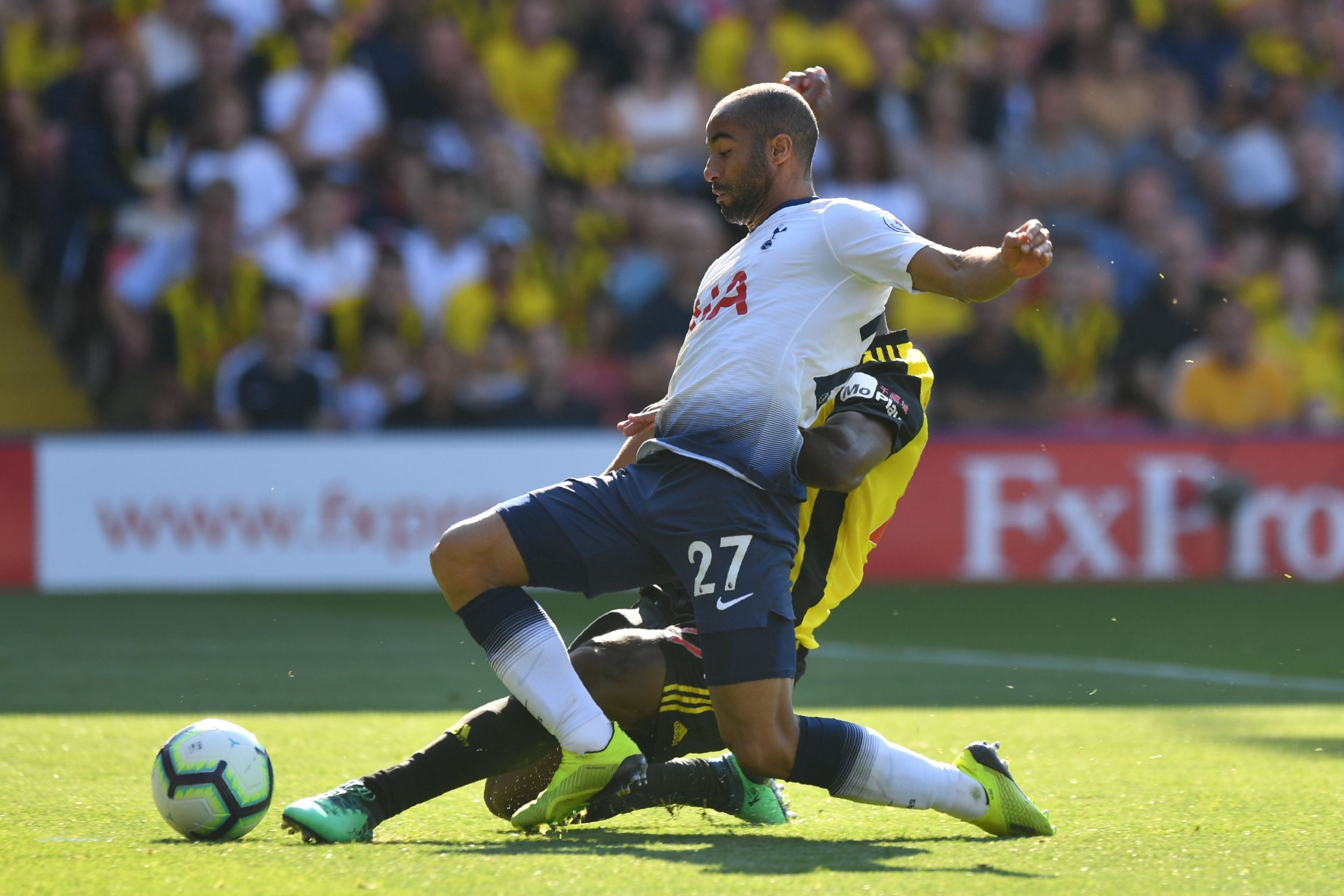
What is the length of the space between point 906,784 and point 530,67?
32.4 ft

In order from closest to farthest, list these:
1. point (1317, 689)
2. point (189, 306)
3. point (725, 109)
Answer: point (725, 109), point (1317, 689), point (189, 306)

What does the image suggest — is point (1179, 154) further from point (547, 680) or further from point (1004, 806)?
point (547, 680)

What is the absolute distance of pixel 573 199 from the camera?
1188 cm

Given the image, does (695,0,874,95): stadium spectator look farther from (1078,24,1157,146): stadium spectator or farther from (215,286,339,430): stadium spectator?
(215,286,339,430): stadium spectator

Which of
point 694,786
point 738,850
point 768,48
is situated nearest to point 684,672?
point 694,786

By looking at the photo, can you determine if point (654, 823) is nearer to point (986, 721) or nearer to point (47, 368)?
point (986, 721)

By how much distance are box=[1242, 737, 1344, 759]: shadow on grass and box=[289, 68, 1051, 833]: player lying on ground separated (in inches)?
68.1

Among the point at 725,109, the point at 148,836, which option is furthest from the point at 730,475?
the point at 148,836

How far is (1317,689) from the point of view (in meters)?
6.91

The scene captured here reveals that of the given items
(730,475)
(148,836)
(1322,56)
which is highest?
(1322,56)

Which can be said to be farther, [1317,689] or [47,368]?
[47,368]

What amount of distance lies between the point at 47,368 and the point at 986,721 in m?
8.20

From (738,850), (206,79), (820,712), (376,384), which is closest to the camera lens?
(738,850)

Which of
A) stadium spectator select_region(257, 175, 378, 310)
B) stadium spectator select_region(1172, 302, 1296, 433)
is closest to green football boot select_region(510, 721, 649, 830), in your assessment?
stadium spectator select_region(257, 175, 378, 310)
